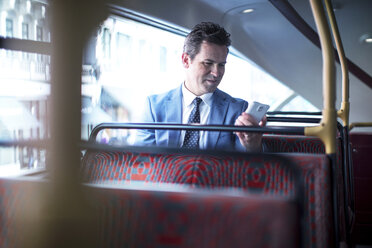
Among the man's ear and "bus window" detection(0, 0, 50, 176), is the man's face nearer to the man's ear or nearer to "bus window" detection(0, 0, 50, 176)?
the man's ear

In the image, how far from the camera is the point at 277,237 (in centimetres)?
59

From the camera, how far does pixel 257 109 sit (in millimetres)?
1225

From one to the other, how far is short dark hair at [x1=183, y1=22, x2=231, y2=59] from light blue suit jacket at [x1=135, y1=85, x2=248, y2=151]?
20 cm

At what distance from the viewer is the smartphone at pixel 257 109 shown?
122 cm

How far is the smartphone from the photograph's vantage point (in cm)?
122

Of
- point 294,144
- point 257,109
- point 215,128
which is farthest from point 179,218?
point 294,144

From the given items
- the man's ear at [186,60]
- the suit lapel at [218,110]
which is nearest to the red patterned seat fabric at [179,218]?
the suit lapel at [218,110]

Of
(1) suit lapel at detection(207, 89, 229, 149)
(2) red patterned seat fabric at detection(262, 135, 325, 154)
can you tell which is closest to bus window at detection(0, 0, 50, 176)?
(1) suit lapel at detection(207, 89, 229, 149)

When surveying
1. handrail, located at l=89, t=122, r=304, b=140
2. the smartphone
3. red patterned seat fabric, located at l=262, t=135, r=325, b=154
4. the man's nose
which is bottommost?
red patterned seat fabric, located at l=262, t=135, r=325, b=154

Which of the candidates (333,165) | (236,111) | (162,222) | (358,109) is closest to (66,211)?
(162,222)

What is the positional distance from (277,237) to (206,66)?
1257 millimetres

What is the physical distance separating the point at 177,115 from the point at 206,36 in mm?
389

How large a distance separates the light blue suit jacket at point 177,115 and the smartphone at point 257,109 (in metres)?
0.42

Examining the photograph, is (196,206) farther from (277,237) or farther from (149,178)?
(149,178)
